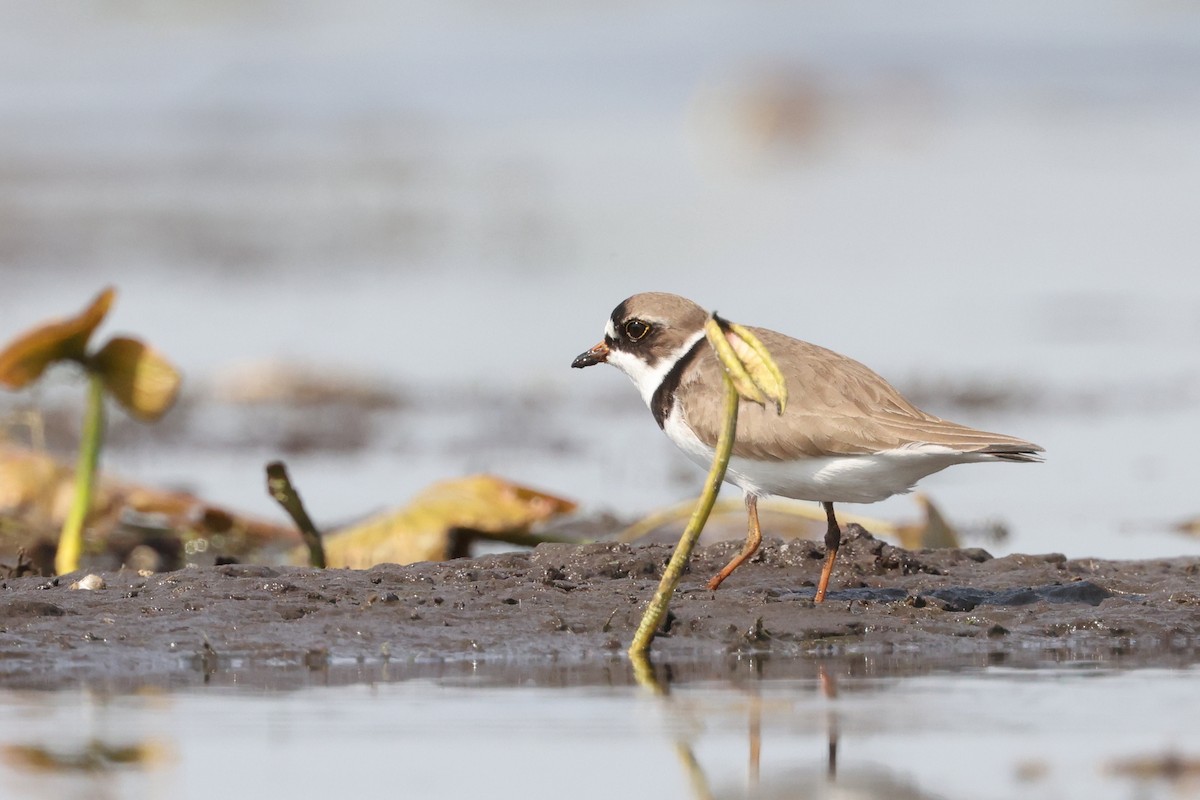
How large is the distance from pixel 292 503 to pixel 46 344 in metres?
1.09

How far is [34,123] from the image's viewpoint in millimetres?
25609

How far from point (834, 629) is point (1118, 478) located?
407 cm

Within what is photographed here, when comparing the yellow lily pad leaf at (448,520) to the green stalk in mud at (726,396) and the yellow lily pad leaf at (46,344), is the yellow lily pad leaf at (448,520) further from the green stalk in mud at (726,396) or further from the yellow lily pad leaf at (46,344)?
the green stalk in mud at (726,396)

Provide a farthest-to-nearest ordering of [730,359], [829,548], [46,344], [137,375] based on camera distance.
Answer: [137,375], [46,344], [829,548], [730,359]

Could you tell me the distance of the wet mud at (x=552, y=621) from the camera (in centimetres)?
541

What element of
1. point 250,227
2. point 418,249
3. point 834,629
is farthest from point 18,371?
point 250,227

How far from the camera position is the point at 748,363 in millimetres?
4969

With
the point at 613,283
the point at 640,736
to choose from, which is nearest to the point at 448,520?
the point at 640,736

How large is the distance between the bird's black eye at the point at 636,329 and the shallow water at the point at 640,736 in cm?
177

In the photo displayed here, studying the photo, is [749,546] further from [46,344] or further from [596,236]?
[596,236]

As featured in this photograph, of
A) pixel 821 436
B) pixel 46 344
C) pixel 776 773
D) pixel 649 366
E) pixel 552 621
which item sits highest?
pixel 46 344

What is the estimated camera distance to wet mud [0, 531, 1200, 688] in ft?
17.7

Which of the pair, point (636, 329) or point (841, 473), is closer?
point (841, 473)

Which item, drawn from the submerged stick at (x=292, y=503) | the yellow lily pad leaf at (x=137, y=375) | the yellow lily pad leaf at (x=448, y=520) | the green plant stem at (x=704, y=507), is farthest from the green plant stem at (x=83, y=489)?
the green plant stem at (x=704, y=507)
